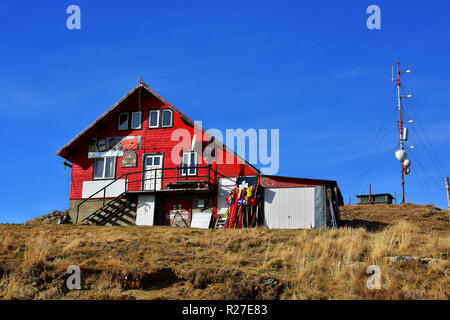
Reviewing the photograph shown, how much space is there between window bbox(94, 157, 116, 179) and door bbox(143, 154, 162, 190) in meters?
2.44

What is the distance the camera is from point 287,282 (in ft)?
51.9

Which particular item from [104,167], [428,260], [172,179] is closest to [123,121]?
[104,167]

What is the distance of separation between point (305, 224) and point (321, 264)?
10.1m

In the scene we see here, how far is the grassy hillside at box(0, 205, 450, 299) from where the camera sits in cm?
1532

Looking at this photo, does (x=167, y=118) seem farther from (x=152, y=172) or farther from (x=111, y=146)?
(x=111, y=146)

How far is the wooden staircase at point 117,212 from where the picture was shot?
32.3 meters

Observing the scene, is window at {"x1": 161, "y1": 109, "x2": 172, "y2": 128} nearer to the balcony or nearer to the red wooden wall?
the red wooden wall

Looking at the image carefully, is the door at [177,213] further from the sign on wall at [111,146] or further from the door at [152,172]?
the sign on wall at [111,146]

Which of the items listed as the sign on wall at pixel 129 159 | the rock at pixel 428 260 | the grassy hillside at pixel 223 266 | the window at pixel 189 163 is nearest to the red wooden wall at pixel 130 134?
the sign on wall at pixel 129 159

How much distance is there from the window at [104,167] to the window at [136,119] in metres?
2.66

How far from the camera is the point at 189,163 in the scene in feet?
106

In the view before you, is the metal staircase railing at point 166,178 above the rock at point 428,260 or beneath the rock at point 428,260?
above

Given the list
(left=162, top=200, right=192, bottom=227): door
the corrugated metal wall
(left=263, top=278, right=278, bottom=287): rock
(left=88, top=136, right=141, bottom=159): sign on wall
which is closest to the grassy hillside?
(left=263, top=278, right=278, bottom=287): rock
